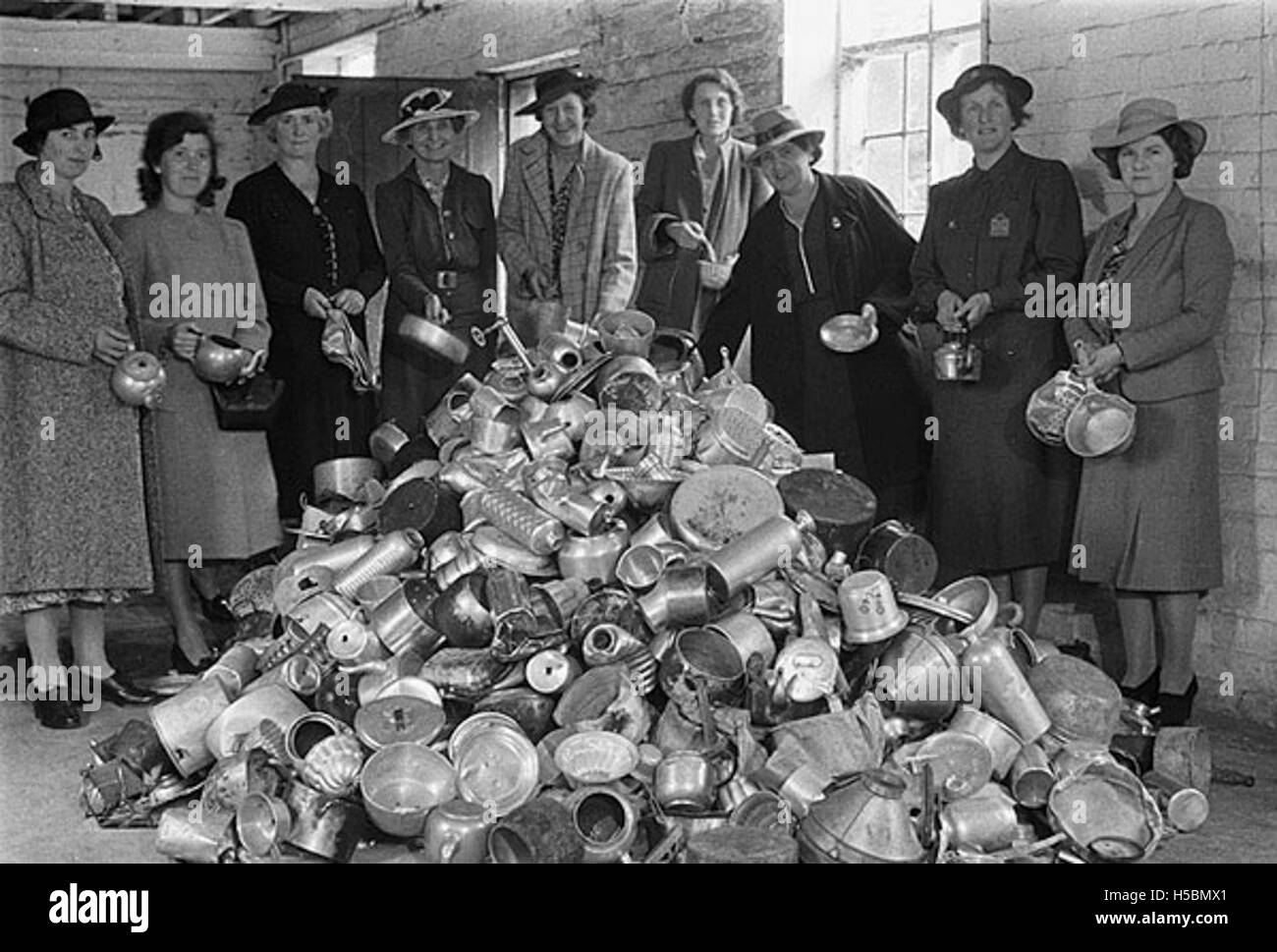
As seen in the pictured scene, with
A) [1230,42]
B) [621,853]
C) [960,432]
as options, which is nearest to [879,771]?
[621,853]

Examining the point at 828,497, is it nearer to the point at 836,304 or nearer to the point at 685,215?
the point at 836,304

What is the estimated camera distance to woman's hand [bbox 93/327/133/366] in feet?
17.6

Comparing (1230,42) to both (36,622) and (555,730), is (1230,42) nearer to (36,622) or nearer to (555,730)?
(555,730)

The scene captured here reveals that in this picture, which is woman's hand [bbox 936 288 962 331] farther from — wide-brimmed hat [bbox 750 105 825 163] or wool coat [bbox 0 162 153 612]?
wool coat [bbox 0 162 153 612]

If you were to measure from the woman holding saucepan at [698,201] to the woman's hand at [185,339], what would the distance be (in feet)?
5.95

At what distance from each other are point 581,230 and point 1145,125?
7.51 ft


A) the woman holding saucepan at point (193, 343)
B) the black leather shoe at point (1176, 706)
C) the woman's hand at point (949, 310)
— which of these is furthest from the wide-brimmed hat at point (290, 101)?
the black leather shoe at point (1176, 706)

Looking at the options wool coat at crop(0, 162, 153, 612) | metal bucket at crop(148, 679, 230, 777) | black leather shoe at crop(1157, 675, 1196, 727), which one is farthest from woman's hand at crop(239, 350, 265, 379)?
black leather shoe at crop(1157, 675, 1196, 727)

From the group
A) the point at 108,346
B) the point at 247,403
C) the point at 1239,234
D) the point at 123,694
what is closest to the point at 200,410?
the point at 247,403

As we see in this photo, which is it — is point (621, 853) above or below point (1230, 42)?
below

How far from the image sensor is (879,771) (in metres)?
3.80

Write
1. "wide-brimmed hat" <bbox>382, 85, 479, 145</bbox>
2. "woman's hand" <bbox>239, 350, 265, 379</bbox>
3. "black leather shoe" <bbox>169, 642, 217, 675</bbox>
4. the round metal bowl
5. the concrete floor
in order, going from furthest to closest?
1. "wide-brimmed hat" <bbox>382, 85, 479, 145</bbox>
2. the round metal bowl
3. "black leather shoe" <bbox>169, 642, 217, 675</bbox>
4. "woman's hand" <bbox>239, 350, 265, 379</bbox>
5. the concrete floor

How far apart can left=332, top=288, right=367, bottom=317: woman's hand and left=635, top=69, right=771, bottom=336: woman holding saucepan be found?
1.10m
